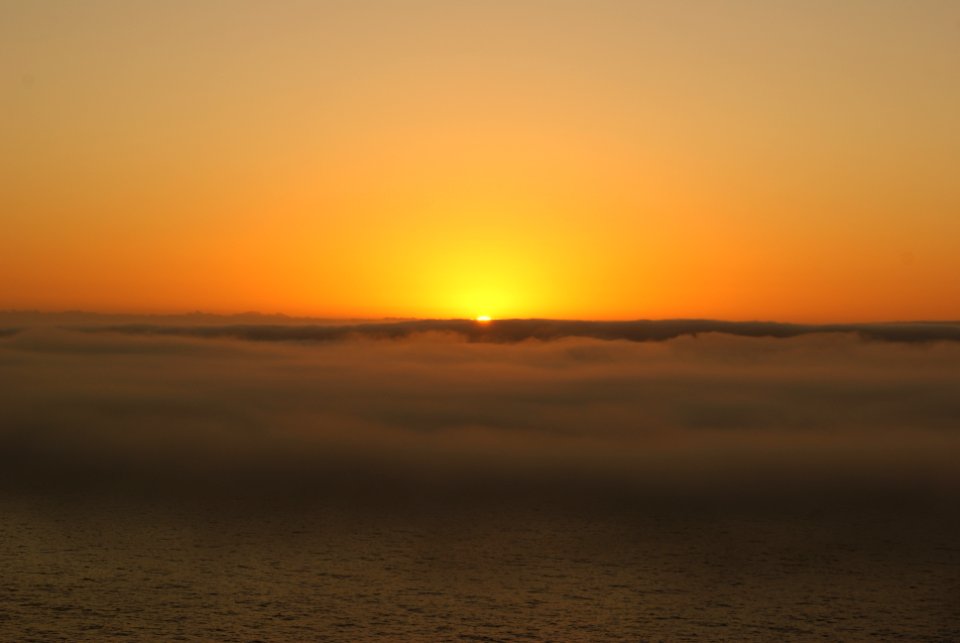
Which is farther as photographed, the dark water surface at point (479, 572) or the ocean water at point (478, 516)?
the ocean water at point (478, 516)

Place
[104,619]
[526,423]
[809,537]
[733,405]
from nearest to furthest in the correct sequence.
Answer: [104,619] < [809,537] < [526,423] < [733,405]

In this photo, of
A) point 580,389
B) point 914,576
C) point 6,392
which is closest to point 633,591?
point 914,576

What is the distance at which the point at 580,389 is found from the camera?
18525 centimetres

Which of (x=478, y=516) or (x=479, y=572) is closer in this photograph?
(x=479, y=572)

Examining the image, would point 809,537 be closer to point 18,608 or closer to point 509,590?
point 509,590

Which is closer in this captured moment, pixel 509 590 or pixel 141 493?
pixel 509 590

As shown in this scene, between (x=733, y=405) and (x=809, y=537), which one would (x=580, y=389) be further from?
(x=809, y=537)

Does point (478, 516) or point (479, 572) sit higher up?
point (479, 572)

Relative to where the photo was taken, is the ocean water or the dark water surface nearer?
the dark water surface

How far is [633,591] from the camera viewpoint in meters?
60.6

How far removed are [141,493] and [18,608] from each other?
42.1 meters

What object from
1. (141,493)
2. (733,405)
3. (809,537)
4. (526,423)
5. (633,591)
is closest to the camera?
(633,591)

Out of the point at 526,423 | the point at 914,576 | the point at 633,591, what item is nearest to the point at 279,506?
the point at 633,591

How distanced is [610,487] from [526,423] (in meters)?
47.9
